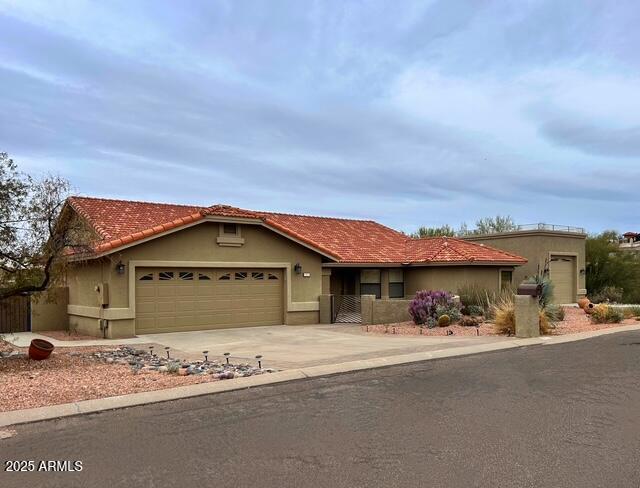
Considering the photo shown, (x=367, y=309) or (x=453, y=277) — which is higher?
(x=453, y=277)

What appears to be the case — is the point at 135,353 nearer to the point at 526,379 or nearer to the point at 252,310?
the point at 252,310

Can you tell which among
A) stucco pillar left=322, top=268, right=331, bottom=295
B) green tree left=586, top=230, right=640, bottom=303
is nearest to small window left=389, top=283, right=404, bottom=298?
stucco pillar left=322, top=268, right=331, bottom=295

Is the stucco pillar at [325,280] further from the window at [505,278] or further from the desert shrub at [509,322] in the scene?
the window at [505,278]

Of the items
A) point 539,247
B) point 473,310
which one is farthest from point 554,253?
point 473,310

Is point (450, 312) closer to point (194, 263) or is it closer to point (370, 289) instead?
point (370, 289)

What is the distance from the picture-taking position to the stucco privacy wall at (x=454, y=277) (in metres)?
26.0

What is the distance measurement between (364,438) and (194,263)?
13344 mm

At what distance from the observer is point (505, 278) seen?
28328 mm

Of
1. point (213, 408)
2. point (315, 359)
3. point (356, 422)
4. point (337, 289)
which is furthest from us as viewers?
point (337, 289)

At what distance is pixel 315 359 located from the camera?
41.5ft

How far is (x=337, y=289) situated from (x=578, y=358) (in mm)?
15155

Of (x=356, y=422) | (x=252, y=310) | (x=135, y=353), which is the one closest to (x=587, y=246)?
(x=252, y=310)

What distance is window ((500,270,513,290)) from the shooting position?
27.6m

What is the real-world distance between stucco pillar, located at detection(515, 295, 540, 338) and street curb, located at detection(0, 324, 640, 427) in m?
1.37
